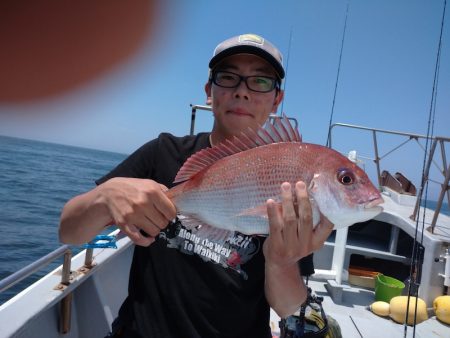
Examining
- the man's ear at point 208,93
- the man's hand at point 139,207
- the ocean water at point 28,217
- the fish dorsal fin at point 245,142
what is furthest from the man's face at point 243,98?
the ocean water at point 28,217

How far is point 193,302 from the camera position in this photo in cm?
187

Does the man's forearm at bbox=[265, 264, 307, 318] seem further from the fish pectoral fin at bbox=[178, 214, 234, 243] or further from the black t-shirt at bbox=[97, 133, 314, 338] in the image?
the fish pectoral fin at bbox=[178, 214, 234, 243]

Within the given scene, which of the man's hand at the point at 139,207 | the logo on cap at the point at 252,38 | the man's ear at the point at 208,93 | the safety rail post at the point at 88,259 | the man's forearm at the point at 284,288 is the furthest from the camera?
the safety rail post at the point at 88,259

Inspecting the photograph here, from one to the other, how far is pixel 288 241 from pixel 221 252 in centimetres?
50

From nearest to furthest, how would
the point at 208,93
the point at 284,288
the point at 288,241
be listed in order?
the point at 288,241 < the point at 284,288 < the point at 208,93

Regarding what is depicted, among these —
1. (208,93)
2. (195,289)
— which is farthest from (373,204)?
(208,93)

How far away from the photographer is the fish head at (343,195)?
1.57m

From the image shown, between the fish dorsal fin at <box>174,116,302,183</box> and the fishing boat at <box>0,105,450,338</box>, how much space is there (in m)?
1.09

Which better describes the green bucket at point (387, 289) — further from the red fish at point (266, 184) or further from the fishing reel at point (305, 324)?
the red fish at point (266, 184)

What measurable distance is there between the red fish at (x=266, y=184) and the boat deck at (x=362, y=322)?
96.8 inches

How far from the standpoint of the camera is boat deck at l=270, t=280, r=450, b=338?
386cm

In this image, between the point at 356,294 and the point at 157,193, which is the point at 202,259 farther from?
the point at 356,294

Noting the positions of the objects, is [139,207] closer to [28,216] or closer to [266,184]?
[266,184]

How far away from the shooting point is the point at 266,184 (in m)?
1.63
